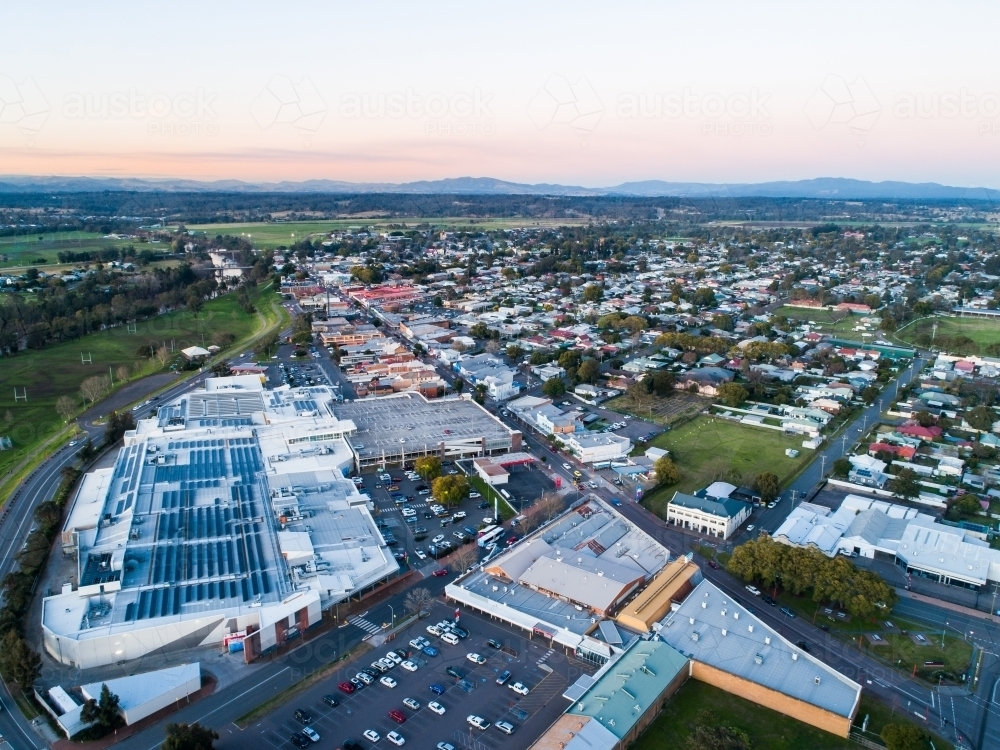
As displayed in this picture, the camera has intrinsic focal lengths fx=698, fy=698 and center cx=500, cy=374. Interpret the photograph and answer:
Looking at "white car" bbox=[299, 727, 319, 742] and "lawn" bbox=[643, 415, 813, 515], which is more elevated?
"lawn" bbox=[643, 415, 813, 515]

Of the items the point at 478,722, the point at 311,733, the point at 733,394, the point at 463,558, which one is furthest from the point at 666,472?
the point at 311,733

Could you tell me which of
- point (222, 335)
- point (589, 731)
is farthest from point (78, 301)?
point (589, 731)

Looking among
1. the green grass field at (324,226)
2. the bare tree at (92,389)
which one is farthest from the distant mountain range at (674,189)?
the bare tree at (92,389)

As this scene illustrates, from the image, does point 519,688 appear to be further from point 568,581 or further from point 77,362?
point 77,362

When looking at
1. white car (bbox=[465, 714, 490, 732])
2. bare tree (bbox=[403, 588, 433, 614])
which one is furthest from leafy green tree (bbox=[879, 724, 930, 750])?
bare tree (bbox=[403, 588, 433, 614])

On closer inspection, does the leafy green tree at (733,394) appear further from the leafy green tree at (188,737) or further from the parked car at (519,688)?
the leafy green tree at (188,737)

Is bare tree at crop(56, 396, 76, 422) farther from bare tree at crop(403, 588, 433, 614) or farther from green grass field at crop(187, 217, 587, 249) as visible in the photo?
green grass field at crop(187, 217, 587, 249)
